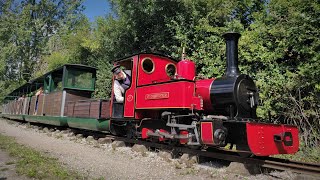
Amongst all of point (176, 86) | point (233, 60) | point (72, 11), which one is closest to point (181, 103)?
point (176, 86)

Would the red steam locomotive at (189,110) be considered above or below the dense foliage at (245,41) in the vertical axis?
below

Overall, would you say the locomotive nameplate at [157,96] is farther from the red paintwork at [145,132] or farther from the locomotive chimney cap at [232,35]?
the locomotive chimney cap at [232,35]

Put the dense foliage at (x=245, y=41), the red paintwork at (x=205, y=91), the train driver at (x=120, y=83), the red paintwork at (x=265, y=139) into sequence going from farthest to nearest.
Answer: the train driver at (x=120, y=83) → the dense foliage at (x=245, y=41) → the red paintwork at (x=205, y=91) → the red paintwork at (x=265, y=139)

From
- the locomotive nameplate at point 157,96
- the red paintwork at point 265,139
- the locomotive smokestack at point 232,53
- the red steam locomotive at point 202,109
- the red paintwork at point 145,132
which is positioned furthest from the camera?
the red paintwork at point 145,132

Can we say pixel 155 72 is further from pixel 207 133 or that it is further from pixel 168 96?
pixel 207 133

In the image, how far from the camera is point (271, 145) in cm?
469

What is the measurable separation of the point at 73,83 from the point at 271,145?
8.54m

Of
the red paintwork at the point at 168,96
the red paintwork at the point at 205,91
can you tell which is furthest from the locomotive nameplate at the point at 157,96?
the red paintwork at the point at 205,91

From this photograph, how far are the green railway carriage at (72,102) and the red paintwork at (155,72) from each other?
1.92 m

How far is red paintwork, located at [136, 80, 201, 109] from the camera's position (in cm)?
541

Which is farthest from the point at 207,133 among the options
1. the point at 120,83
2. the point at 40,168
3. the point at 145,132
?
the point at 120,83

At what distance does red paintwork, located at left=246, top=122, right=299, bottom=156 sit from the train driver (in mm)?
3910

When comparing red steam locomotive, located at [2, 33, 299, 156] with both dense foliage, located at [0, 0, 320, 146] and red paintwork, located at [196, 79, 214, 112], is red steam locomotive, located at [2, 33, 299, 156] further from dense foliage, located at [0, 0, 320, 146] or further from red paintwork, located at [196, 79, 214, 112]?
dense foliage, located at [0, 0, 320, 146]

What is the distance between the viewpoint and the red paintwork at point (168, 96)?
541cm
